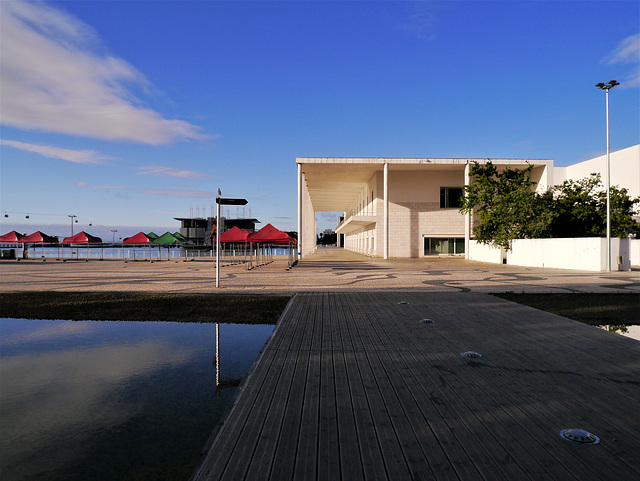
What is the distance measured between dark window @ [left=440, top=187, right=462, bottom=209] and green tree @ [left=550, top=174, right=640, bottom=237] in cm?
982

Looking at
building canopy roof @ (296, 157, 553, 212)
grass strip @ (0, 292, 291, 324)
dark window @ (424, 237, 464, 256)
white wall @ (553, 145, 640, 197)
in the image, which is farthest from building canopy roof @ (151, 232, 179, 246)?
white wall @ (553, 145, 640, 197)

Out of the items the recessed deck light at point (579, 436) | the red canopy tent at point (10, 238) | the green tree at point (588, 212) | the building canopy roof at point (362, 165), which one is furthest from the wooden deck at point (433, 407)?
the red canopy tent at point (10, 238)

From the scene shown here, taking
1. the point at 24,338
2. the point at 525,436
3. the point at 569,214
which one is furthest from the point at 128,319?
the point at 569,214

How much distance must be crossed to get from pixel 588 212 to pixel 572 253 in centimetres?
599

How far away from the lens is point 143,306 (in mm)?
9922

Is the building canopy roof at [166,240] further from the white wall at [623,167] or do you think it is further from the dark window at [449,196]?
the white wall at [623,167]

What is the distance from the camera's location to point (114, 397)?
4.54 metres

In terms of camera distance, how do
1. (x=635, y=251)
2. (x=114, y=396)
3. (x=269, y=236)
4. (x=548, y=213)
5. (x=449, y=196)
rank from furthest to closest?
(x=449, y=196) → (x=635, y=251) → (x=548, y=213) → (x=269, y=236) → (x=114, y=396)

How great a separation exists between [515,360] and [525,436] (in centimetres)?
229

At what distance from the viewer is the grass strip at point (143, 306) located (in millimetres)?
8773

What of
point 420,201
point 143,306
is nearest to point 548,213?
point 420,201

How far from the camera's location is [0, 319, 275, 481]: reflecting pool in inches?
126

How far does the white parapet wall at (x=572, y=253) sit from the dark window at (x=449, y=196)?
8300 millimetres

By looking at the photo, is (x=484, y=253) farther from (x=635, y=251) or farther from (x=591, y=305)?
(x=591, y=305)
